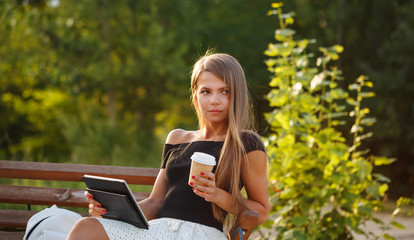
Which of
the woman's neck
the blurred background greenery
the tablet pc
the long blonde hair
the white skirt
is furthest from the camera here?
the blurred background greenery

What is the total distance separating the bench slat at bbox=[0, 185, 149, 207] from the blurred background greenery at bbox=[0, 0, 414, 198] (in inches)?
245

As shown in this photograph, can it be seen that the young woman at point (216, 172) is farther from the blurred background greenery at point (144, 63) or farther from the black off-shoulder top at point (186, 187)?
the blurred background greenery at point (144, 63)

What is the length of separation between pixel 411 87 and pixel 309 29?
7125 mm

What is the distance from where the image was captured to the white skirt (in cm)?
236

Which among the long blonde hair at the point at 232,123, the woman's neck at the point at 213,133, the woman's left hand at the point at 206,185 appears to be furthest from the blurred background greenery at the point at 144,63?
the woman's left hand at the point at 206,185

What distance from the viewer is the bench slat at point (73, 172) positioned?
3.22 m

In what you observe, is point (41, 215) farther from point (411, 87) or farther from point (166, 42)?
point (166, 42)

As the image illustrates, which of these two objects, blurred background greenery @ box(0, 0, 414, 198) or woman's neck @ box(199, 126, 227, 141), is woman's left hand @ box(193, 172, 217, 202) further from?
blurred background greenery @ box(0, 0, 414, 198)

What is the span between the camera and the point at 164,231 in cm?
245

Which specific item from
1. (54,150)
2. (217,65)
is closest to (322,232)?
(217,65)

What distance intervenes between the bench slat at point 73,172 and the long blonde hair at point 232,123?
0.80 meters

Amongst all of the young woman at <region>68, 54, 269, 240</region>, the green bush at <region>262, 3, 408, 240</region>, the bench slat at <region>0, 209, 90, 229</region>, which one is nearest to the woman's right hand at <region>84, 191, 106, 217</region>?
the young woman at <region>68, 54, 269, 240</region>

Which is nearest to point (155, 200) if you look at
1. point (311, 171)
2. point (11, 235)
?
point (11, 235)

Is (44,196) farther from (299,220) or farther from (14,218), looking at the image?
A: (299,220)
